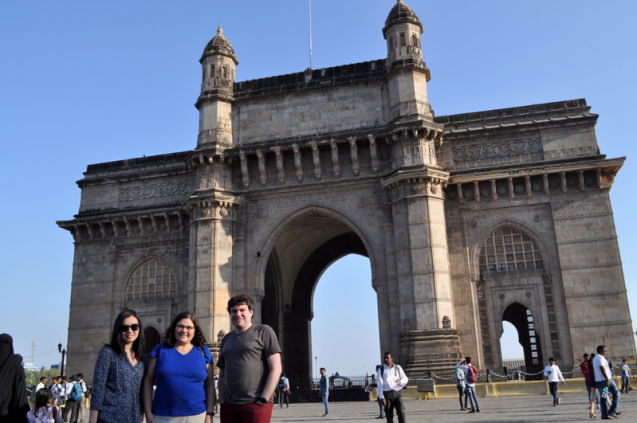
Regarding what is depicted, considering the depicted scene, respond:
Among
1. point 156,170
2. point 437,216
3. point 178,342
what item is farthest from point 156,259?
point 178,342

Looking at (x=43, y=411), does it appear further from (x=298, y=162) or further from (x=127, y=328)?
(x=298, y=162)

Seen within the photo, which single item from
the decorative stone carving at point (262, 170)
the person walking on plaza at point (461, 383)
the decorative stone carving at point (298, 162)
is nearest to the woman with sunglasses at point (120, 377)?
the person walking on plaza at point (461, 383)

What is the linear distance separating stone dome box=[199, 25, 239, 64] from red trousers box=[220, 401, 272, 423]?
76.8 feet

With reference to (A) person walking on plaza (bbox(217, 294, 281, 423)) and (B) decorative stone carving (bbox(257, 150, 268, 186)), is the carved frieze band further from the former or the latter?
(A) person walking on plaza (bbox(217, 294, 281, 423))

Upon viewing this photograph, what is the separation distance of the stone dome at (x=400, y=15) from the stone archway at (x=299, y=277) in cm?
960

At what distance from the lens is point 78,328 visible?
2733cm

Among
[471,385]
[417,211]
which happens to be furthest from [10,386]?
[417,211]

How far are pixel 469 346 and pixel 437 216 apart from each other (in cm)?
520

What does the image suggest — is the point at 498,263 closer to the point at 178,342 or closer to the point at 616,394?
the point at 616,394

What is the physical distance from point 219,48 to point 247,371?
23.4m

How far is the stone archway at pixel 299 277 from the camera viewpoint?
30422mm

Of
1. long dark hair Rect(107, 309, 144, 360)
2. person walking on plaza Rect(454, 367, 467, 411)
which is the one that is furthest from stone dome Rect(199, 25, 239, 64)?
long dark hair Rect(107, 309, 144, 360)

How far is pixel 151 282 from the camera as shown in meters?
27.3

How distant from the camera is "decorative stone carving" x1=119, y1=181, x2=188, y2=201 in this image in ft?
91.5
